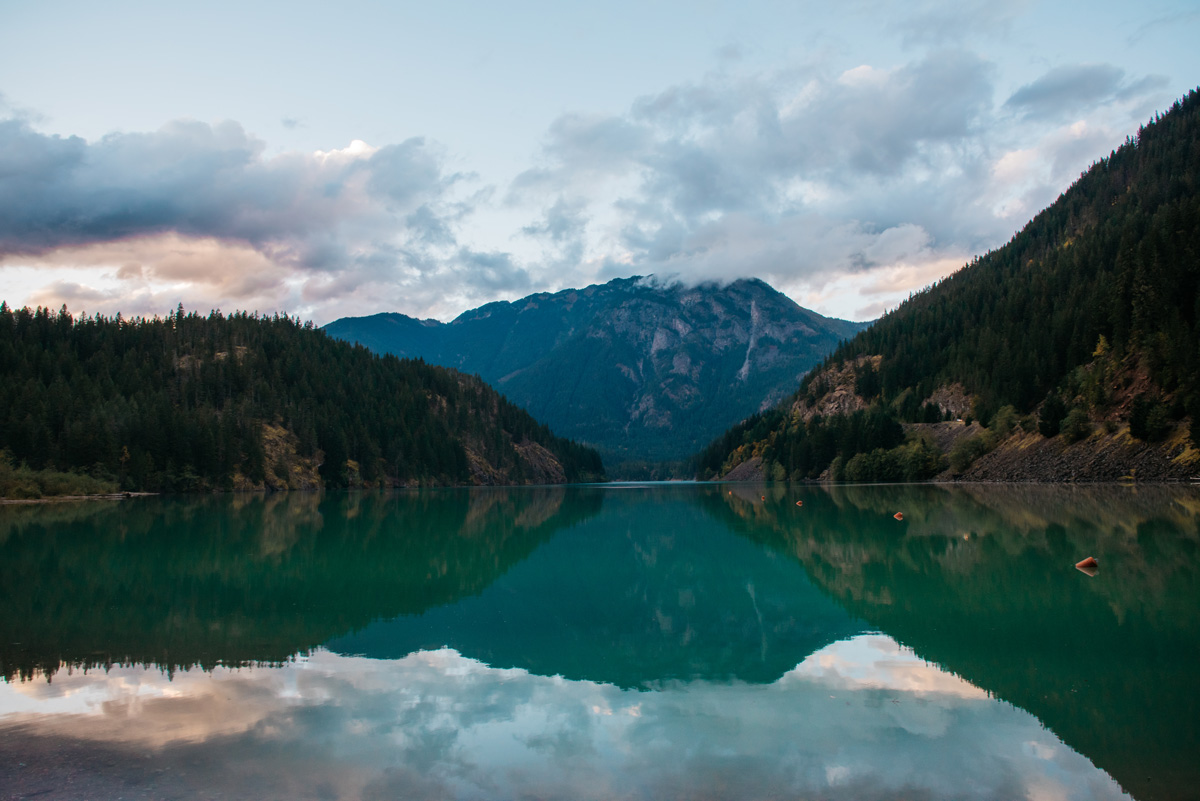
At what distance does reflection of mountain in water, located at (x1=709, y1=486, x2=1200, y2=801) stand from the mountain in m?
45.4

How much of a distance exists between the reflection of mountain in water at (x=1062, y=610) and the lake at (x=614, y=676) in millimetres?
86

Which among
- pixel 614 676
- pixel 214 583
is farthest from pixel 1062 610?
pixel 214 583

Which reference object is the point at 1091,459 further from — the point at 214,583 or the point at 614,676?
the point at 214,583

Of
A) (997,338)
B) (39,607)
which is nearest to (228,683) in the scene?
(39,607)

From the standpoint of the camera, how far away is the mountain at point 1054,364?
74500 millimetres

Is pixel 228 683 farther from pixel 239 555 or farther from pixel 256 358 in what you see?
pixel 256 358

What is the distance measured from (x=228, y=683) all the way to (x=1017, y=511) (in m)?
43.6

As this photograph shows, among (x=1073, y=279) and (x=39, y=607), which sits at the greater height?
(x=1073, y=279)

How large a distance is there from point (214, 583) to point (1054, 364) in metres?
113

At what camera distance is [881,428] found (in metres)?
126

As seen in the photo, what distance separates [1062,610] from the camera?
1636 cm

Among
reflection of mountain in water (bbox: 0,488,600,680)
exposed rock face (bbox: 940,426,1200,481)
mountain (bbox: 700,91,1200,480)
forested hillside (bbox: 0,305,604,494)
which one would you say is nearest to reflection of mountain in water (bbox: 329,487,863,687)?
reflection of mountain in water (bbox: 0,488,600,680)

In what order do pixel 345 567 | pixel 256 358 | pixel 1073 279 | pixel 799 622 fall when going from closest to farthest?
pixel 799 622
pixel 345 567
pixel 1073 279
pixel 256 358

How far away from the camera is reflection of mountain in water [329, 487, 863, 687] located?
13625 millimetres
